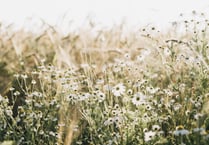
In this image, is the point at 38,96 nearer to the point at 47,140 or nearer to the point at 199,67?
the point at 47,140

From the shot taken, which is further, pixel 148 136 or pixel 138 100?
pixel 138 100

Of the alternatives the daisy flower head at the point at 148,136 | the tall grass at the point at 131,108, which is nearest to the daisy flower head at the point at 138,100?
the tall grass at the point at 131,108

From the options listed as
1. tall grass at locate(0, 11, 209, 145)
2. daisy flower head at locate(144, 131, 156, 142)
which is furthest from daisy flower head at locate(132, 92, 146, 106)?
daisy flower head at locate(144, 131, 156, 142)

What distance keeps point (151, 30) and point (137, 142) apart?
822 millimetres

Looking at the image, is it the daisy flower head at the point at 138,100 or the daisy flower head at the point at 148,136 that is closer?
the daisy flower head at the point at 148,136

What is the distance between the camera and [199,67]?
2.81 metres

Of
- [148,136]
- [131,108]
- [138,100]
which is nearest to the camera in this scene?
[148,136]

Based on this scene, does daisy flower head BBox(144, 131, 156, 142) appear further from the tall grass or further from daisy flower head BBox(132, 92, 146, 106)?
daisy flower head BBox(132, 92, 146, 106)

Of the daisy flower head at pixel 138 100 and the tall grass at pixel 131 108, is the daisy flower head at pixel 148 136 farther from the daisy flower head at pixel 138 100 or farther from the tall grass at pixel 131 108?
the daisy flower head at pixel 138 100

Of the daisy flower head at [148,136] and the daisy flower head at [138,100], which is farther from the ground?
the daisy flower head at [138,100]

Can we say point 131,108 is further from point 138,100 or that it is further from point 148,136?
point 148,136

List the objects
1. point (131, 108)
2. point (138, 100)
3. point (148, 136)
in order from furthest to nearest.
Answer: point (131, 108)
point (138, 100)
point (148, 136)

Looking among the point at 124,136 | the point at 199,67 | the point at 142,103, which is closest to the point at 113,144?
the point at 124,136

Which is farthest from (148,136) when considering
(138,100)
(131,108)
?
(131,108)
